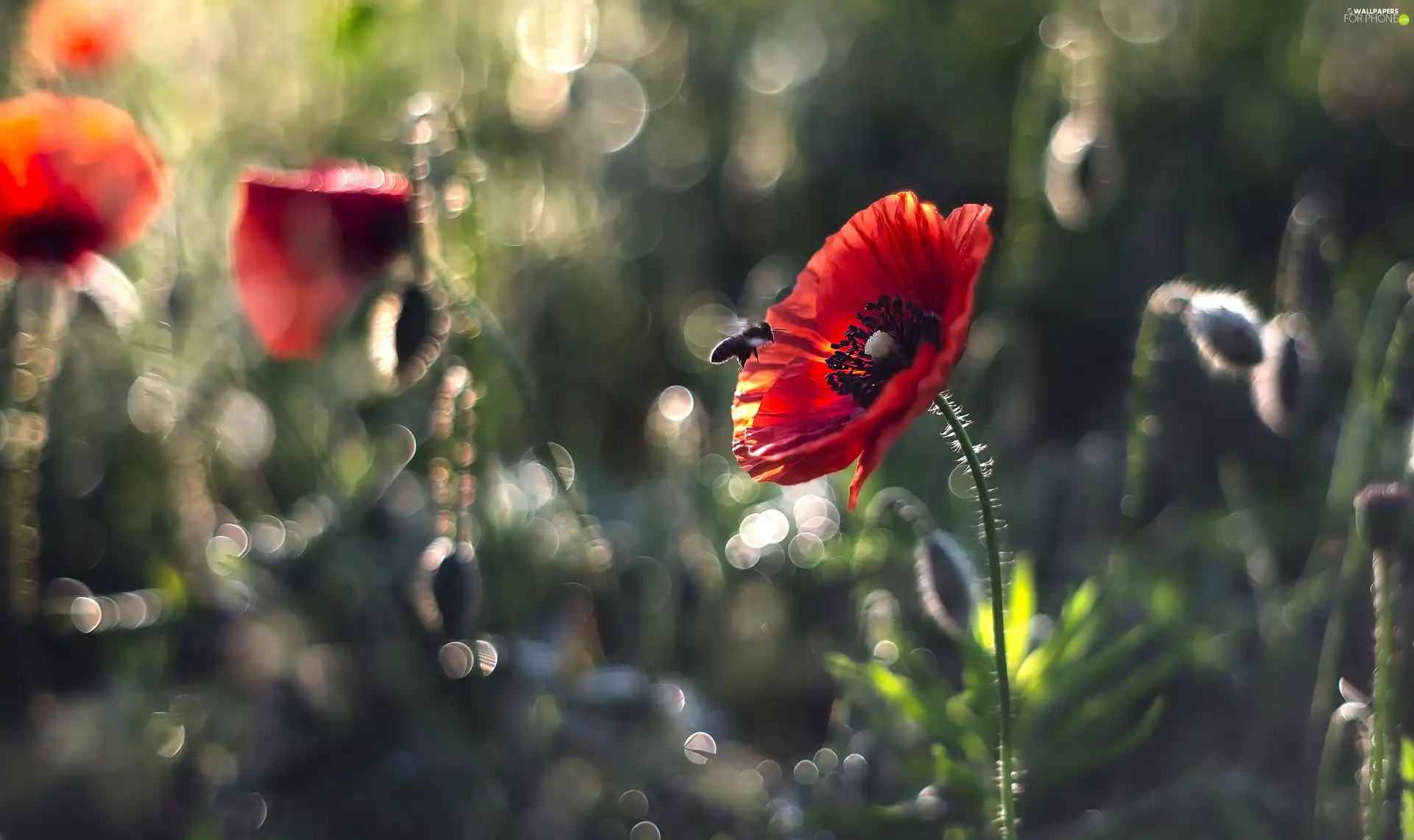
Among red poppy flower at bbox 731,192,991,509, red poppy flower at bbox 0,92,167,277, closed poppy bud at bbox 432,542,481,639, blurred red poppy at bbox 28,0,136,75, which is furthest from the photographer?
blurred red poppy at bbox 28,0,136,75

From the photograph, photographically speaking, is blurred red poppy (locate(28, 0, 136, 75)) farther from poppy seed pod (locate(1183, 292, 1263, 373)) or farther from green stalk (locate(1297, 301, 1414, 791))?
green stalk (locate(1297, 301, 1414, 791))

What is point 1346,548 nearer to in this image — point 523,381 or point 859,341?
point 859,341

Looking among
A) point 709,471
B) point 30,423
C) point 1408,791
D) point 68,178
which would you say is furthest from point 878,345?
point 30,423

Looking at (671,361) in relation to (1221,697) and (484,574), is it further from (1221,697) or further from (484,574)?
(1221,697)

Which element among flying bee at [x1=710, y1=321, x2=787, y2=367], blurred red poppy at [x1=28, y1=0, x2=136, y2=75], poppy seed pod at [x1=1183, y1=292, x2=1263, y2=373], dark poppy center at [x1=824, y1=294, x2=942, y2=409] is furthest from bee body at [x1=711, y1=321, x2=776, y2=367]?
blurred red poppy at [x1=28, y1=0, x2=136, y2=75]

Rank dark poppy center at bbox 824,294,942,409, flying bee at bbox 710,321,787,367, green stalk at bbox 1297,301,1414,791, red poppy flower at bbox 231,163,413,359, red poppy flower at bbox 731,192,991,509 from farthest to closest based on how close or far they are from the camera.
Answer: red poppy flower at bbox 231,163,413,359 → green stalk at bbox 1297,301,1414,791 → dark poppy center at bbox 824,294,942,409 → flying bee at bbox 710,321,787,367 → red poppy flower at bbox 731,192,991,509

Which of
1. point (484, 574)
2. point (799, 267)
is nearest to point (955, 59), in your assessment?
point (799, 267)

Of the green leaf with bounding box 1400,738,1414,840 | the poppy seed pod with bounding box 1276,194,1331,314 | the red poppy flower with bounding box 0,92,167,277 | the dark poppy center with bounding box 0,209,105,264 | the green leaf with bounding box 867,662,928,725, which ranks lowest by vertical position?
the green leaf with bounding box 1400,738,1414,840

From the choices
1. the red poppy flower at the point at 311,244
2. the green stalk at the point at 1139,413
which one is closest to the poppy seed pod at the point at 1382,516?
the green stalk at the point at 1139,413

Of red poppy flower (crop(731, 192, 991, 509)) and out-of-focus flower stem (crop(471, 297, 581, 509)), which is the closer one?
red poppy flower (crop(731, 192, 991, 509))
